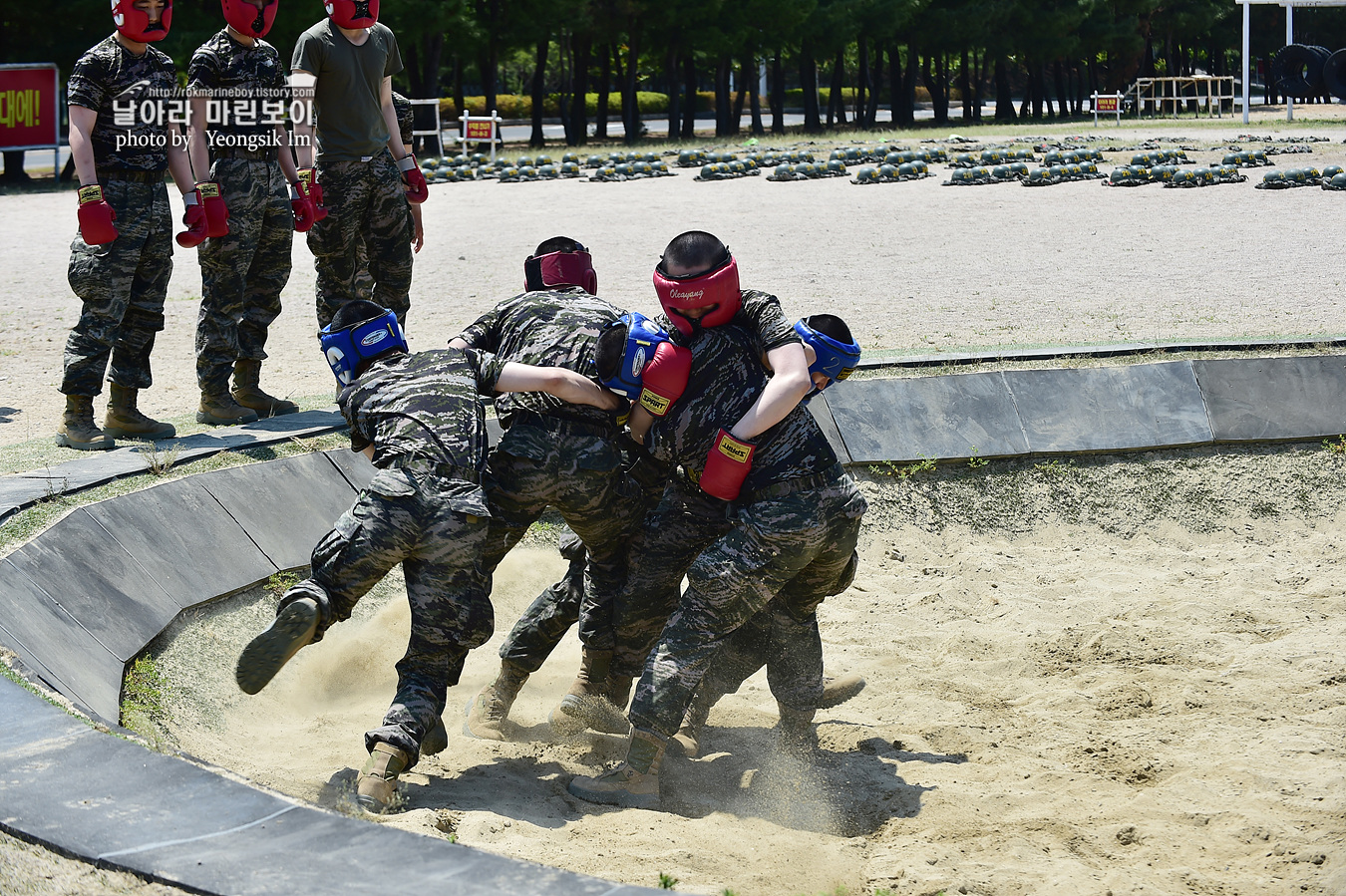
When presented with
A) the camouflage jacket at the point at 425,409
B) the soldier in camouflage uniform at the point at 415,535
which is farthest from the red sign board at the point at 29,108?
the soldier in camouflage uniform at the point at 415,535

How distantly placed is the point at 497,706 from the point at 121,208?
3.43 meters

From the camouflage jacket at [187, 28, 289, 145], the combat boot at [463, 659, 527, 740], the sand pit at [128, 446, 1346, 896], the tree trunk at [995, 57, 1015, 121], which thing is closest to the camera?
the sand pit at [128, 446, 1346, 896]

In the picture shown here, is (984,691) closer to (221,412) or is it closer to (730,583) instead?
(730,583)

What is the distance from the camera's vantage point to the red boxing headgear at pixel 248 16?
22.5 ft

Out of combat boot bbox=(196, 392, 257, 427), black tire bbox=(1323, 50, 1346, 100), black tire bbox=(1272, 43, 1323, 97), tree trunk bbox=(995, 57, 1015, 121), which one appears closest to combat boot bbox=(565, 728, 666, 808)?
combat boot bbox=(196, 392, 257, 427)

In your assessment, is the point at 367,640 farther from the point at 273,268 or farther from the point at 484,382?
the point at 273,268

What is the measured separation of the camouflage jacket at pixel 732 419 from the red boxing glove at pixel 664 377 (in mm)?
82

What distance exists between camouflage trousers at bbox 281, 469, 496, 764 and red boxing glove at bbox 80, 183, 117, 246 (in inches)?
115

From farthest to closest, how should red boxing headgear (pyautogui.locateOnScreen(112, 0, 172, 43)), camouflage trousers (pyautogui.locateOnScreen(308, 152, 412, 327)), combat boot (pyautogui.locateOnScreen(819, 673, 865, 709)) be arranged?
camouflage trousers (pyautogui.locateOnScreen(308, 152, 412, 327))
red boxing headgear (pyautogui.locateOnScreen(112, 0, 172, 43))
combat boot (pyautogui.locateOnScreen(819, 673, 865, 709))

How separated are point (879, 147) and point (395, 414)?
26710 millimetres

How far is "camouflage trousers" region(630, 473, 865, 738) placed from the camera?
4301 mm

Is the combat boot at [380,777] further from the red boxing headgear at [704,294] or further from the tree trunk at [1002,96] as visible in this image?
the tree trunk at [1002,96]

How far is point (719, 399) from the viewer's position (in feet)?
14.8

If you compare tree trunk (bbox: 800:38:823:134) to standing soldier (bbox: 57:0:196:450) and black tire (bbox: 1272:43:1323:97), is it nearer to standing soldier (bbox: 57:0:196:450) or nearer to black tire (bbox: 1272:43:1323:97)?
black tire (bbox: 1272:43:1323:97)
